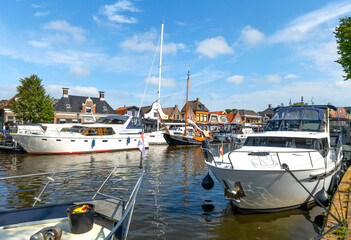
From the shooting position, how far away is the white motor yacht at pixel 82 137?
2110 centimetres

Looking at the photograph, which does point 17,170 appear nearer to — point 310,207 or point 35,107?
point 310,207

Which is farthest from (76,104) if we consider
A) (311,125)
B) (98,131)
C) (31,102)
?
(311,125)

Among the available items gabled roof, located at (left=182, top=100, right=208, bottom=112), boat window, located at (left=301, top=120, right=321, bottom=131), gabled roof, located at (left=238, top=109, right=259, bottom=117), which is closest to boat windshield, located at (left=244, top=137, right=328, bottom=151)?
boat window, located at (left=301, top=120, right=321, bottom=131)

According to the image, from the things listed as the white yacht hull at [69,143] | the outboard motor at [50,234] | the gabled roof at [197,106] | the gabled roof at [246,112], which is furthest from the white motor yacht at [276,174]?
the gabled roof at [246,112]

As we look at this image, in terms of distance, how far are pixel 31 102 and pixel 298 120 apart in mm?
32815

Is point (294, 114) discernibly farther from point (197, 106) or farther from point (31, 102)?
point (197, 106)

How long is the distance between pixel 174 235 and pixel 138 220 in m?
1.55

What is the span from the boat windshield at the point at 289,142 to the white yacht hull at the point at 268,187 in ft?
5.12

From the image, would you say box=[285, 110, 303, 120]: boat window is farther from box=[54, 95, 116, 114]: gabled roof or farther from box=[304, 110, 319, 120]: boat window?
box=[54, 95, 116, 114]: gabled roof

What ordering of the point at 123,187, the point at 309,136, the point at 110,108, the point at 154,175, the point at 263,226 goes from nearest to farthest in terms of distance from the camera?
1. the point at 263,226
2. the point at 309,136
3. the point at 123,187
4. the point at 154,175
5. the point at 110,108

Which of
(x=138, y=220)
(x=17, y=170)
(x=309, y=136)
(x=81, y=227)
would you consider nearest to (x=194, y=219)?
(x=138, y=220)

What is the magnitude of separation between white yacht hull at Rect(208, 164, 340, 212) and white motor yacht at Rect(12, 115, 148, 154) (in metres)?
19.1

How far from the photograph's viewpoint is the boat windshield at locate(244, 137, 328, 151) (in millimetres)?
8879

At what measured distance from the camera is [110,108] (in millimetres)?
48875
